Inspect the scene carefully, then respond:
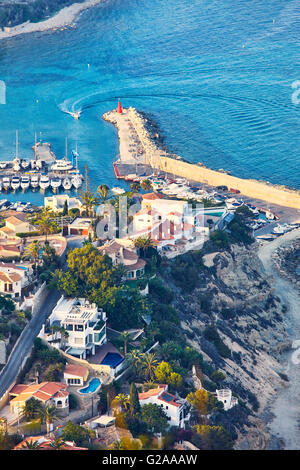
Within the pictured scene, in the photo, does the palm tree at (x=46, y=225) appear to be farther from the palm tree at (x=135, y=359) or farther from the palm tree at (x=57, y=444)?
the palm tree at (x=57, y=444)

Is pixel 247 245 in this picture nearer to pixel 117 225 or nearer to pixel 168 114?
pixel 117 225

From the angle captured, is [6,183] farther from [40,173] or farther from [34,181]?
[40,173]

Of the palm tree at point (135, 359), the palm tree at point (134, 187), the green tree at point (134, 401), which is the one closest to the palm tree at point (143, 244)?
the palm tree at point (135, 359)

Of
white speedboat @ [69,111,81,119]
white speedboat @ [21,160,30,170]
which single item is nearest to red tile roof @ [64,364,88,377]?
white speedboat @ [21,160,30,170]

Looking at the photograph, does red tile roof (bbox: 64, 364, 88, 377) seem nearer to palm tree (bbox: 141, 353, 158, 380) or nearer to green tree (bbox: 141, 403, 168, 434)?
palm tree (bbox: 141, 353, 158, 380)

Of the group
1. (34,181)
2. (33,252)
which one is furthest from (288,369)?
(34,181)
